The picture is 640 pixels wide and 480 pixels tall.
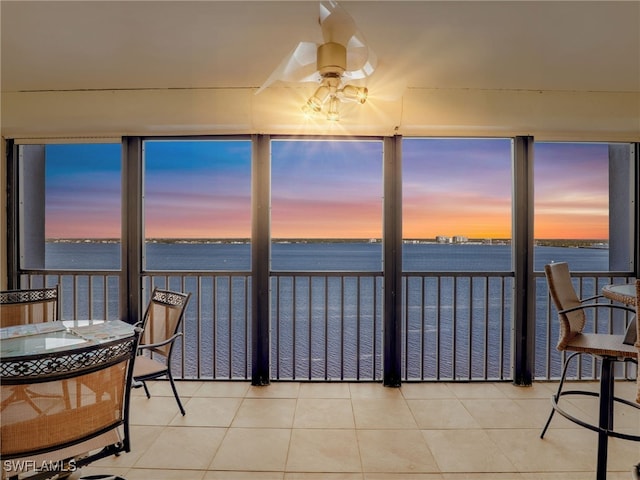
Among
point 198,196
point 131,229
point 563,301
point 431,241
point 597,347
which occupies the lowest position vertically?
point 597,347

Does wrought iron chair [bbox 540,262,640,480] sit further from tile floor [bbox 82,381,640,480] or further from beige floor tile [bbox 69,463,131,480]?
beige floor tile [bbox 69,463,131,480]

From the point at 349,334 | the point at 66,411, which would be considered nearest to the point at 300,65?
the point at 66,411

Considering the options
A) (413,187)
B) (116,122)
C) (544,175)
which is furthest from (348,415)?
(116,122)

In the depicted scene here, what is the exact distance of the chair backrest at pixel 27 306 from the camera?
2.57m

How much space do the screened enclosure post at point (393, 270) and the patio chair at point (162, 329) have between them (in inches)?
69.6

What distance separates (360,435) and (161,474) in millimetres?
1277

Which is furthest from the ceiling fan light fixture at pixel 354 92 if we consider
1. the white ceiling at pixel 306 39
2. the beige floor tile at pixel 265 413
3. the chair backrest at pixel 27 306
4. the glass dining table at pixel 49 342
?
the chair backrest at pixel 27 306

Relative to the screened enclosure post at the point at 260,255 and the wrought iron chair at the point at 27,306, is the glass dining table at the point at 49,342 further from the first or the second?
the screened enclosure post at the point at 260,255

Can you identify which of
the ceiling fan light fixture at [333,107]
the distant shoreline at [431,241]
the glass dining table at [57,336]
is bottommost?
the glass dining table at [57,336]

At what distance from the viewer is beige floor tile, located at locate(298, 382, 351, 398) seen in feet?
9.63

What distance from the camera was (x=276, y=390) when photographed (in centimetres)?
305

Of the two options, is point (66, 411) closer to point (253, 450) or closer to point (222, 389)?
point (253, 450)

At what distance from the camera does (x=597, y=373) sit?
11.3 feet

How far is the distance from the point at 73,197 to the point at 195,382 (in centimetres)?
315
